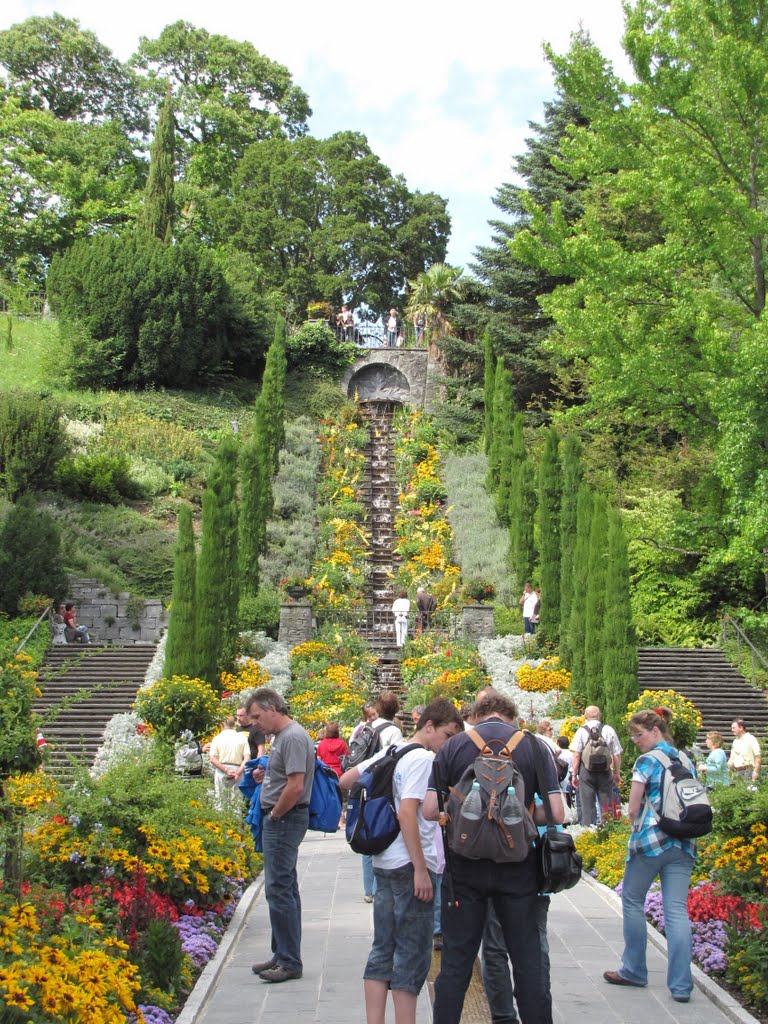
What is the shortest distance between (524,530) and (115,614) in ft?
29.5

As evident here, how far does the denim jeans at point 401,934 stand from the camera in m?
5.75

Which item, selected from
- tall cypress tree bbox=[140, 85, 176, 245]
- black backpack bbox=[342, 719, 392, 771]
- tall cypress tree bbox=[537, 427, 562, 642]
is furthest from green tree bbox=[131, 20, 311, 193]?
black backpack bbox=[342, 719, 392, 771]

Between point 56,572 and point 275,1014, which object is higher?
point 56,572

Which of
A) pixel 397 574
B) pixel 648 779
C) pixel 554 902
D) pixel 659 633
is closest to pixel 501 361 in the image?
pixel 397 574

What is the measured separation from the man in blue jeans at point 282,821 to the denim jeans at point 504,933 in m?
1.61

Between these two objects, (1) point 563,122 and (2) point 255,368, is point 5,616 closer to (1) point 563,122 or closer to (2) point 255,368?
(2) point 255,368

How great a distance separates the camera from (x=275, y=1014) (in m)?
6.45

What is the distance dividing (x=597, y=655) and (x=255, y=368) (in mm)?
24444

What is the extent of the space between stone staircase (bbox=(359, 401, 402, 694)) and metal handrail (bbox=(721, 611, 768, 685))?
251 inches

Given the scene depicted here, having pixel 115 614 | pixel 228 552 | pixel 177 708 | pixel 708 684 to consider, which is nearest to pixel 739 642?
pixel 708 684

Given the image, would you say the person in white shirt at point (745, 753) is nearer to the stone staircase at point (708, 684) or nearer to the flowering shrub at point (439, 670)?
the stone staircase at point (708, 684)

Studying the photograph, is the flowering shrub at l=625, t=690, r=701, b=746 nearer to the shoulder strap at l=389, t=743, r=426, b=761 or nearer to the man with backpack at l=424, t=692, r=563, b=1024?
the shoulder strap at l=389, t=743, r=426, b=761

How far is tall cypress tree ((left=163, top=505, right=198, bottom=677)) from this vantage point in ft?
64.3

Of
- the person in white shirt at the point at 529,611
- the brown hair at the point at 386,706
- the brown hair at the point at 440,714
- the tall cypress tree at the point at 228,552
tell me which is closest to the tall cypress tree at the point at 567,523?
the person in white shirt at the point at 529,611
